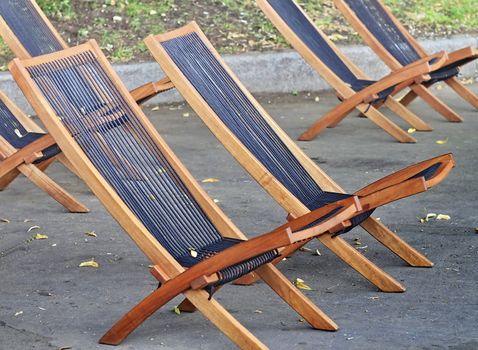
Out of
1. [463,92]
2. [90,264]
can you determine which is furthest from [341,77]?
[90,264]

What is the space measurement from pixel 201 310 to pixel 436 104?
16.7 feet

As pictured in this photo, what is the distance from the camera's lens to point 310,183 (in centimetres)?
553

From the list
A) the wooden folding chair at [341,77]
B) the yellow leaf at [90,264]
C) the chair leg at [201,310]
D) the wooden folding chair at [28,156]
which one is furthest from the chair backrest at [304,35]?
the chair leg at [201,310]

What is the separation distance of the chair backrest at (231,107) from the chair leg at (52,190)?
145cm

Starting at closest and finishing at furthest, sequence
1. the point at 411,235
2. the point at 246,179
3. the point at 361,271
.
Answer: the point at 361,271
the point at 411,235
the point at 246,179

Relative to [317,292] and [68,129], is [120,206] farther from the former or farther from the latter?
[317,292]

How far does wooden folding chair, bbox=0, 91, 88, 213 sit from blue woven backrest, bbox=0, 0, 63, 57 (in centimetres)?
64

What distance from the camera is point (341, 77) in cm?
855

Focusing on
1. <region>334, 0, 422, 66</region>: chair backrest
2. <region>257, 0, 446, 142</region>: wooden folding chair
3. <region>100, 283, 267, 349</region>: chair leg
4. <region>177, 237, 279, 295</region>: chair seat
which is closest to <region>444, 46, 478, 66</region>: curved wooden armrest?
<region>257, 0, 446, 142</region>: wooden folding chair

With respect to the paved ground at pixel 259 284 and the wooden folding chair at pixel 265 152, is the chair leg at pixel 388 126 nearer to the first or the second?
the paved ground at pixel 259 284

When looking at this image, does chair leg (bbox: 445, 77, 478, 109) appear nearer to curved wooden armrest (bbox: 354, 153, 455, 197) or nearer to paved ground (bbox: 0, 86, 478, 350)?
paved ground (bbox: 0, 86, 478, 350)

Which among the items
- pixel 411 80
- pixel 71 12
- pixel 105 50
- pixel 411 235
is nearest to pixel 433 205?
pixel 411 235

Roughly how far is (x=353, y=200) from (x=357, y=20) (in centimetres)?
428

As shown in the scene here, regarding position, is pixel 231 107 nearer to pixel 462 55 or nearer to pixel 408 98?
pixel 462 55
